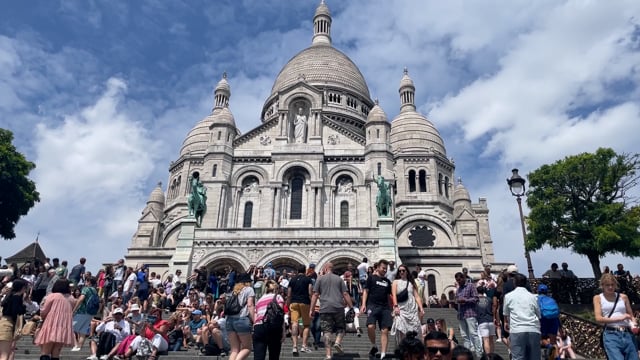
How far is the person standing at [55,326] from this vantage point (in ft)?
26.4

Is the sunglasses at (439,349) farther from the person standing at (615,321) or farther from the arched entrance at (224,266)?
the arched entrance at (224,266)

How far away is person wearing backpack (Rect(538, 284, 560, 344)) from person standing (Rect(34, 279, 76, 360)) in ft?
27.2

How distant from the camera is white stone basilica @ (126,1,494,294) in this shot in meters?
26.6

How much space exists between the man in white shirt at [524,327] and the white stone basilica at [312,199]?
17.5 m

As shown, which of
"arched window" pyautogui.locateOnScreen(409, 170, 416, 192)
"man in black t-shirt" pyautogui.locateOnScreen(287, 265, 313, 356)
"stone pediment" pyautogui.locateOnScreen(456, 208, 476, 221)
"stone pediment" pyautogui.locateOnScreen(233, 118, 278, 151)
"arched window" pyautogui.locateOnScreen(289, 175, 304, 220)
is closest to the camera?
"man in black t-shirt" pyautogui.locateOnScreen(287, 265, 313, 356)

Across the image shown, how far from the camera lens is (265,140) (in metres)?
34.3

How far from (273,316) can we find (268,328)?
0.20 m

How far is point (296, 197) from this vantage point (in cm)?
3189

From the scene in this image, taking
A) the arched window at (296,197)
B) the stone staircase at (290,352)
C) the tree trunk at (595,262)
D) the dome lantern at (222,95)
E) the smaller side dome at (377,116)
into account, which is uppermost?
the dome lantern at (222,95)

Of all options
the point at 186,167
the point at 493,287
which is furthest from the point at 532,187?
the point at 186,167

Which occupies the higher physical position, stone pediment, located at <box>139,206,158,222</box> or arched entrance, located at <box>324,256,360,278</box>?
stone pediment, located at <box>139,206,158,222</box>

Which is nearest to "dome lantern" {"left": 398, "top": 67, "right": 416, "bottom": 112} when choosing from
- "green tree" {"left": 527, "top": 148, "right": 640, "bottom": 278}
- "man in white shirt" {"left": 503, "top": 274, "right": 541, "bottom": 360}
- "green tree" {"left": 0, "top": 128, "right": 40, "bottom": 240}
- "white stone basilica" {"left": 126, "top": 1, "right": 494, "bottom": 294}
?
"white stone basilica" {"left": 126, "top": 1, "right": 494, "bottom": 294}

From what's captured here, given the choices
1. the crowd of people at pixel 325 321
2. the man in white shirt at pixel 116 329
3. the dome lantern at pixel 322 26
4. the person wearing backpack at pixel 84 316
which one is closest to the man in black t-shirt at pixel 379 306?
the crowd of people at pixel 325 321

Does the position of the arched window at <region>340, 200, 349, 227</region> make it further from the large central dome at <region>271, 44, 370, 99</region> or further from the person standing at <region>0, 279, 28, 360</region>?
the person standing at <region>0, 279, 28, 360</region>
